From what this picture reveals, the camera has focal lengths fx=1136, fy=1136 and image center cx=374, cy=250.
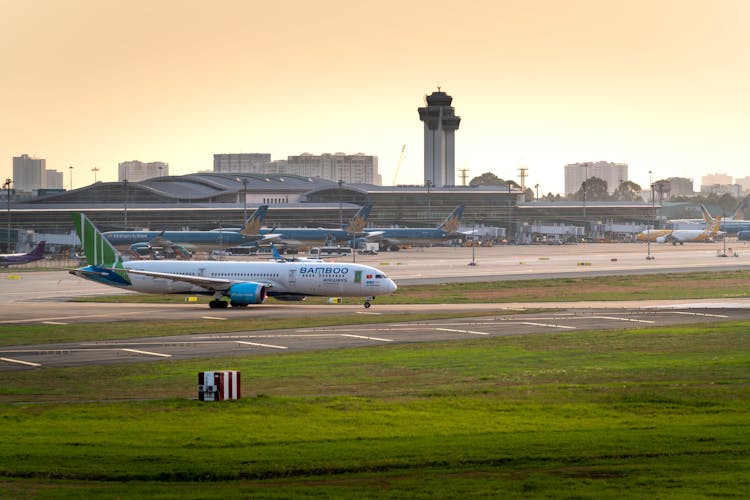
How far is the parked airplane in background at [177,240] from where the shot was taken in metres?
183

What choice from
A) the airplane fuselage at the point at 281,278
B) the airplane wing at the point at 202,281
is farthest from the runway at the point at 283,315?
the airplane wing at the point at 202,281

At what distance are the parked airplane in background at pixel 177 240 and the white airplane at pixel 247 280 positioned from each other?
290 ft

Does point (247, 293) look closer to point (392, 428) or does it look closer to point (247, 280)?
point (247, 280)

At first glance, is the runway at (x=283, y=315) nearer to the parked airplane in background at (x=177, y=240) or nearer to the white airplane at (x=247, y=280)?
the white airplane at (x=247, y=280)

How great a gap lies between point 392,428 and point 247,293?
53.6 m

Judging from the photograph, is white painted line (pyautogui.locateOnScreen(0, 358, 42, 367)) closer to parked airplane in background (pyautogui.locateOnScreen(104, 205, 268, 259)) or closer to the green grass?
A: the green grass

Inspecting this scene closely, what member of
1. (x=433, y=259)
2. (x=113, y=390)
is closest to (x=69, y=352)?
(x=113, y=390)

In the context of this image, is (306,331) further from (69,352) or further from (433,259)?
(433,259)

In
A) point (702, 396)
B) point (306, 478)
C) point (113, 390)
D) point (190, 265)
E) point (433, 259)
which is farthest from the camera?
point (433, 259)

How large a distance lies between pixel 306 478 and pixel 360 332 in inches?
1674

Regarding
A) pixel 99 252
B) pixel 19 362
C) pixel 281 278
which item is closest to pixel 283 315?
pixel 281 278

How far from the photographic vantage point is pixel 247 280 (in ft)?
302

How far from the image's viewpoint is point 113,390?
47344 mm

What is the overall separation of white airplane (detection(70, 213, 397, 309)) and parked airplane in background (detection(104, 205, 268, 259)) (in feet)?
290
